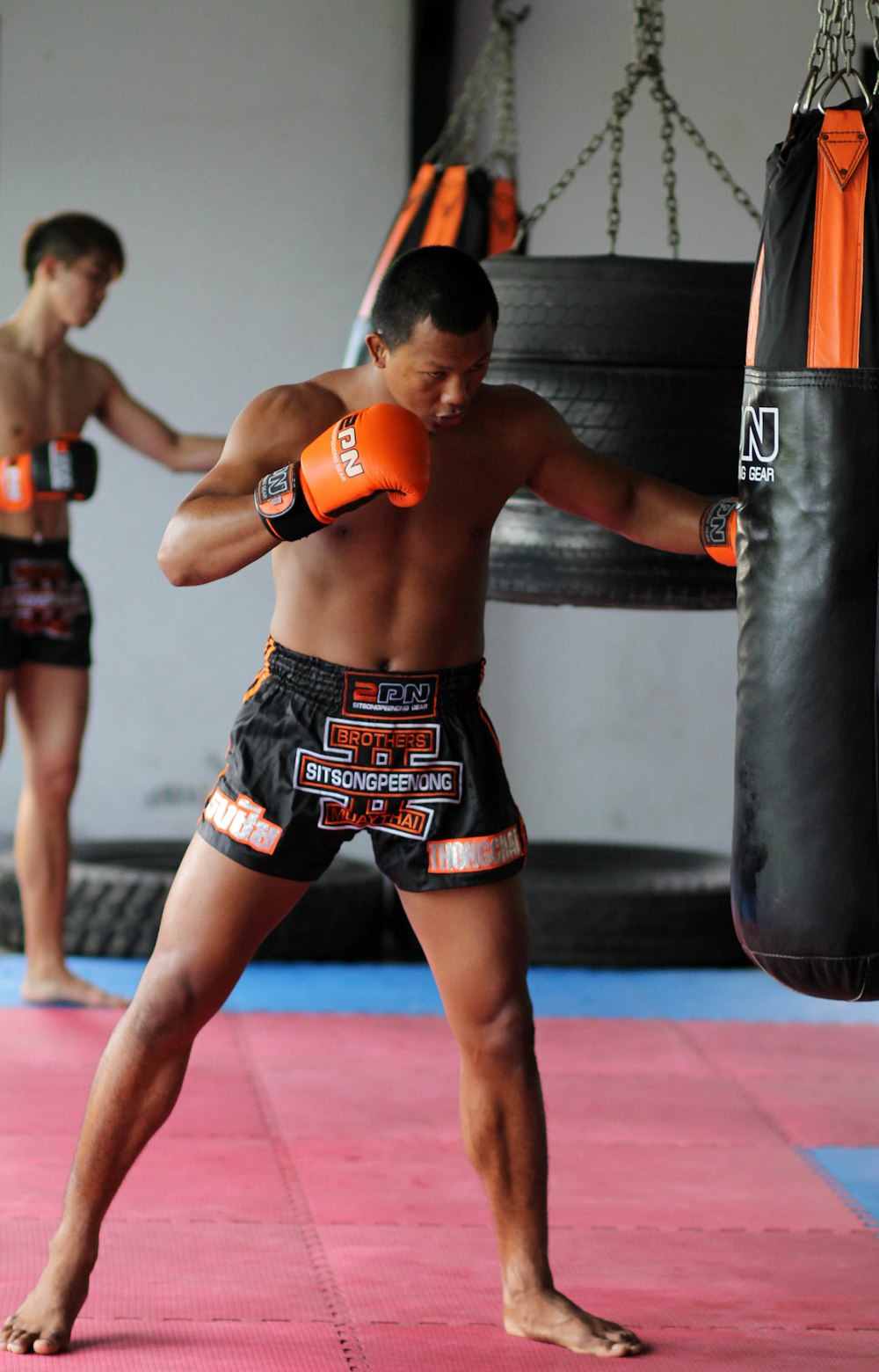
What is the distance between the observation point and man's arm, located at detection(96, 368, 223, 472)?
4469 mm

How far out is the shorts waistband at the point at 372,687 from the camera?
7.93ft

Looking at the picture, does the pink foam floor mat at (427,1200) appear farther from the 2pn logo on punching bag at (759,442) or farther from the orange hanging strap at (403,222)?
the orange hanging strap at (403,222)

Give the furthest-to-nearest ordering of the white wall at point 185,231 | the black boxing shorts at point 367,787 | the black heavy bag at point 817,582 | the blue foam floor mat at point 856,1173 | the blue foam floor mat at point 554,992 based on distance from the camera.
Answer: the white wall at point 185,231 < the blue foam floor mat at point 554,992 < the blue foam floor mat at point 856,1173 < the black boxing shorts at point 367,787 < the black heavy bag at point 817,582

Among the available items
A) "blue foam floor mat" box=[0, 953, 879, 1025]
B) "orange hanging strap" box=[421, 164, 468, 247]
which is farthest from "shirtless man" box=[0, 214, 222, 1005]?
"orange hanging strap" box=[421, 164, 468, 247]

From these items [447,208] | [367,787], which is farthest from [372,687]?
[447,208]

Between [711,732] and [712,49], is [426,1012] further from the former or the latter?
[712,49]

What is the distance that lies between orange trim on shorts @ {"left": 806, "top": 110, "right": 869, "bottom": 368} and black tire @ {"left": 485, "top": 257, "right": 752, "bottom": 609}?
1.07 m

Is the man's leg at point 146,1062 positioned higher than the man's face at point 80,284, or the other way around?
the man's face at point 80,284

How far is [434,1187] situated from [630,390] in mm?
1562

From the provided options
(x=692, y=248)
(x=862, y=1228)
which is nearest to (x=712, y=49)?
(x=692, y=248)

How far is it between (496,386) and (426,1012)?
2430 millimetres

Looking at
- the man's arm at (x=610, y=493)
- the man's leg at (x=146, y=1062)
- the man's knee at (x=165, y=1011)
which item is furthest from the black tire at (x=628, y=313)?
the man's knee at (x=165, y=1011)

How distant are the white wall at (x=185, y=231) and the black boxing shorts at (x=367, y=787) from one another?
3.97 meters

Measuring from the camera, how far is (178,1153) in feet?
10.8
